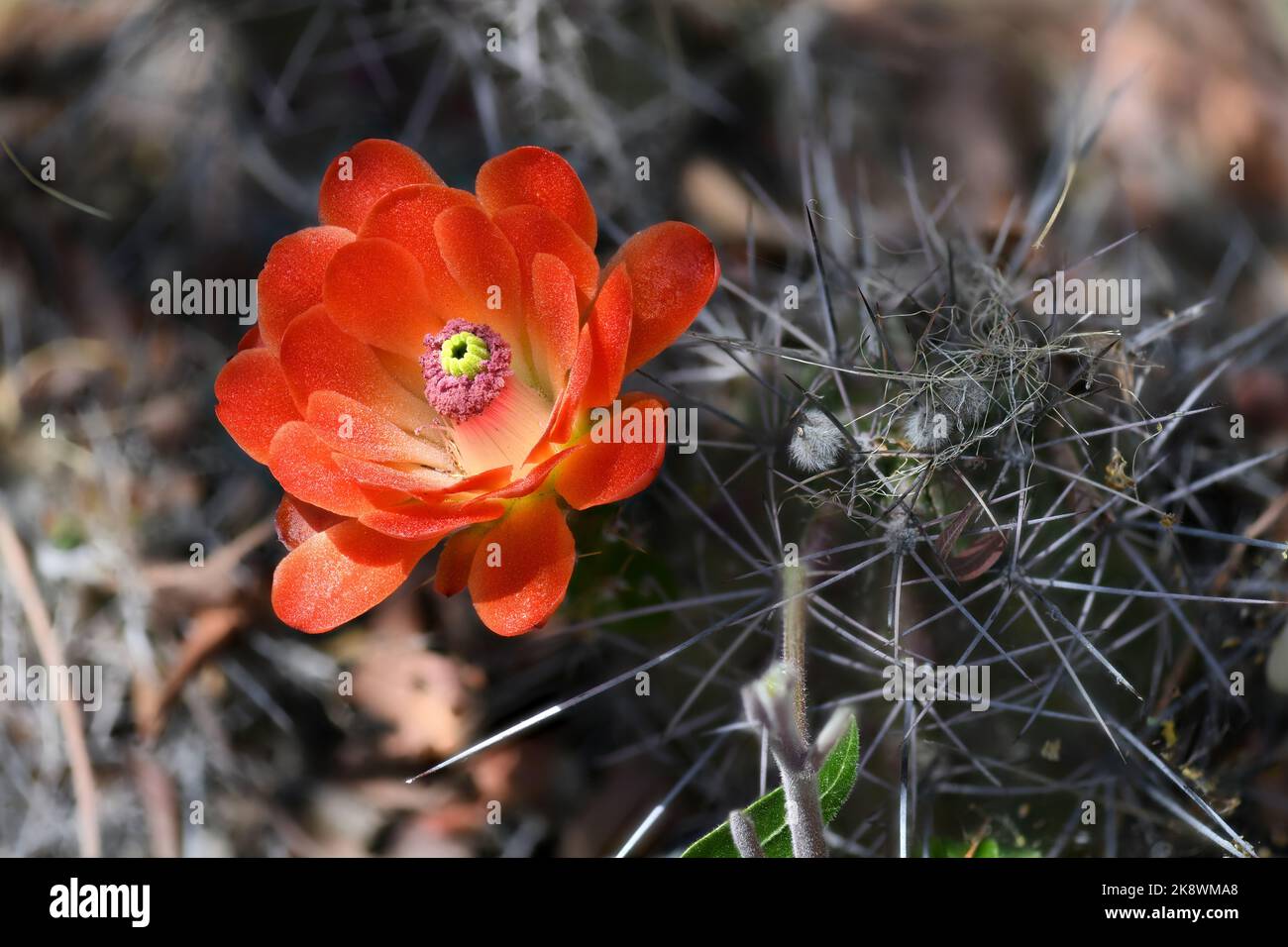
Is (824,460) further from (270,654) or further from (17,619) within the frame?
(17,619)

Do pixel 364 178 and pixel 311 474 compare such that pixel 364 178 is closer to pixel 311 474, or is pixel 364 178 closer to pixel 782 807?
pixel 311 474

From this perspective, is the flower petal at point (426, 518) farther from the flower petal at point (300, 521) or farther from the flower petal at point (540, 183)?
the flower petal at point (540, 183)

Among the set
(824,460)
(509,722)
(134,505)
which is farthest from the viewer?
(134,505)

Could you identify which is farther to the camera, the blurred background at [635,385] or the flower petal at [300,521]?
the blurred background at [635,385]

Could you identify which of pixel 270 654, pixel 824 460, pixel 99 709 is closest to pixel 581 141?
pixel 824 460

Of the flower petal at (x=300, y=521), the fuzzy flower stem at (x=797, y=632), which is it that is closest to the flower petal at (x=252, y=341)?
the flower petal at (x=300, y=521)
